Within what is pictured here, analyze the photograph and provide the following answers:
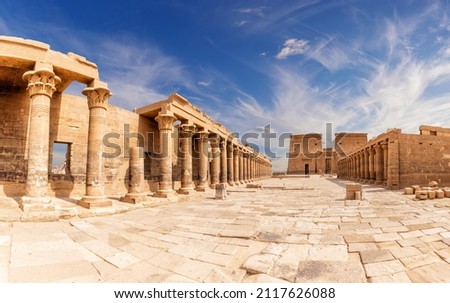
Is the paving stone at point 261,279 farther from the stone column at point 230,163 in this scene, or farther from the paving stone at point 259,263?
the stone column at point 230,163

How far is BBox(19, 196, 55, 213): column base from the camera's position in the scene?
6844mm

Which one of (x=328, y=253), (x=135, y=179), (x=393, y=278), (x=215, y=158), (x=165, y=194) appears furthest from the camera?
(x=215, y=158)

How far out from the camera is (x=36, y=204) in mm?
7012

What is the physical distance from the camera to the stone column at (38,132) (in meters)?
7.36

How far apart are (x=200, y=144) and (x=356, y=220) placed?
11406mm

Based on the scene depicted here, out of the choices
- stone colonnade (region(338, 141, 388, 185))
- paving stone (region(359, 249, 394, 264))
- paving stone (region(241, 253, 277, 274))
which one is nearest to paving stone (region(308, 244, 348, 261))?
paving stone (region(359, 249, 394, 264))

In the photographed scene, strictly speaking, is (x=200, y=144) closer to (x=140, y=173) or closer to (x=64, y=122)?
(x=140, y=173)

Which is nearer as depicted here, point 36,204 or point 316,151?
point 36,204

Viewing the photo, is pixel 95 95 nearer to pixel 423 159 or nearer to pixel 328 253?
pixel 328 253

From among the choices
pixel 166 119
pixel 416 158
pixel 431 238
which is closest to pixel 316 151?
pixel 416 158

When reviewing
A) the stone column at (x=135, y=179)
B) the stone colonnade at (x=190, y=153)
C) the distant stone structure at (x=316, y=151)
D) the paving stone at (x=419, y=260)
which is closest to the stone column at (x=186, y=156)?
the stone colonnade at (x=190, y=153)

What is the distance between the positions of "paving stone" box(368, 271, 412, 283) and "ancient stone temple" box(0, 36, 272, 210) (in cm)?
793

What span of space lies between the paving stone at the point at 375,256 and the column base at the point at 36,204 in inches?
310

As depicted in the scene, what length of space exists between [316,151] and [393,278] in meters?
58.7
